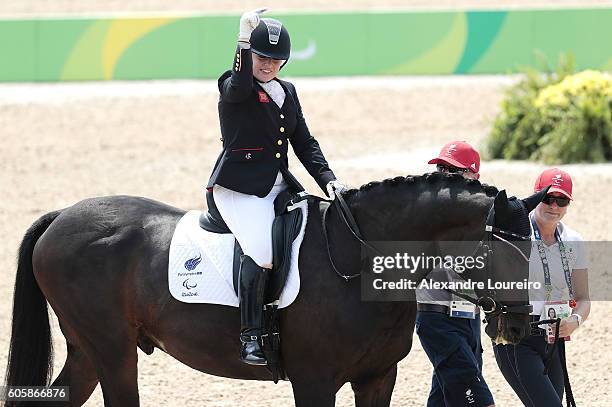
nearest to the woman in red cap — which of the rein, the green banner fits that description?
the rein

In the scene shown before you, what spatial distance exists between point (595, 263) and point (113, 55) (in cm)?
1319

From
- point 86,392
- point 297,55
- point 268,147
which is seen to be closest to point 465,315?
point 268,147

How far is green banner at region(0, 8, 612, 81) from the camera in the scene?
20875 millimetres

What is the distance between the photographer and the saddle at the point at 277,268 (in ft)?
17.8

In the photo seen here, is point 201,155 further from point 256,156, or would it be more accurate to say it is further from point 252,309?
point 252,309

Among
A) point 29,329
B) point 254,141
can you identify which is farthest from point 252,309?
point 29,329

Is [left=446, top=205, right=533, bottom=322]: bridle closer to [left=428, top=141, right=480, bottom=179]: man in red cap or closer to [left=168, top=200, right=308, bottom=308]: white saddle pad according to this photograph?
[left=428, top=141, right=480, bottom=179]: man in red cap

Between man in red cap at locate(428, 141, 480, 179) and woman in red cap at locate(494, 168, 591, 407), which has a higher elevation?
man in red cap at locate(428, 141, 480, 179)

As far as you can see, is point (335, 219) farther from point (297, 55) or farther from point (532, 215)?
point (297, 55)

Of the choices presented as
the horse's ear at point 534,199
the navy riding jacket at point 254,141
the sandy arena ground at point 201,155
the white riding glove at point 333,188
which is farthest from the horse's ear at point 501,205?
the sandy arena ground at point 201,155

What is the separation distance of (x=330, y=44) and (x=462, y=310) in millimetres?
16553

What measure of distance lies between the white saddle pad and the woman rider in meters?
0.16

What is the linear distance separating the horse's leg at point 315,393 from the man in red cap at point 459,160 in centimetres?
136

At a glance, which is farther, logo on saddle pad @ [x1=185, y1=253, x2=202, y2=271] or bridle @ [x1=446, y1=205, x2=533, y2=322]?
logo on saddle pad @ [x1=185, y1=253, x2=202, y2=271]
